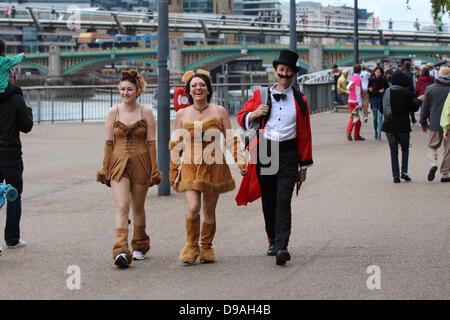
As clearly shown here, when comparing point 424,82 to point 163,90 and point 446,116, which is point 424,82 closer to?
point 446,116

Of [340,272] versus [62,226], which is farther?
[62,226]

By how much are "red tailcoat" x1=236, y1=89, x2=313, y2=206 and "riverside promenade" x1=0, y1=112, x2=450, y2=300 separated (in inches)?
21.8

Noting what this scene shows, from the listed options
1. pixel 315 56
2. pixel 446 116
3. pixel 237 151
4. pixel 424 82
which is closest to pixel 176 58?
pixel 315 56

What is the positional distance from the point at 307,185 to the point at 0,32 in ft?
396

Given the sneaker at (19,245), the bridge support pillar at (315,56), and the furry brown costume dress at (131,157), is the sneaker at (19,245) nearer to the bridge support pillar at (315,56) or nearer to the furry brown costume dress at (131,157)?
the furry brown costume dress at (131,157)

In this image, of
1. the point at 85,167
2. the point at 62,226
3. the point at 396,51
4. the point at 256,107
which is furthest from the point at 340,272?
the point at 396,51

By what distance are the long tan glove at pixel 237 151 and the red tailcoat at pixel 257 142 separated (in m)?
0.14

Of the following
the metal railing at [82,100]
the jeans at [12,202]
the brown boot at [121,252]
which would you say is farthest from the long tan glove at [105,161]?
the metal railing at [82,100]

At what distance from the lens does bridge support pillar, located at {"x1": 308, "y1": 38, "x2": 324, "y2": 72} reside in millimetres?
78875

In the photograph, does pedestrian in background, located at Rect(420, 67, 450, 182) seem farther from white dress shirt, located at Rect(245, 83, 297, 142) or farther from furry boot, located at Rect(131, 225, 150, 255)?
furry boot, located at Rect(131, 225, 150, 255)

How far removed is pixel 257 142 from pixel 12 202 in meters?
2.22

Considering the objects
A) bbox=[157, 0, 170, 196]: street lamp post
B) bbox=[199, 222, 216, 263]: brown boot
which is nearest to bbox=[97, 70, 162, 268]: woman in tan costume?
bbox=[199, 222, 216, 263]: brown boot
